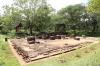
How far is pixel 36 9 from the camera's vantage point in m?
25.2

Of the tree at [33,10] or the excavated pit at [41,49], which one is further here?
the tree at [33,10]

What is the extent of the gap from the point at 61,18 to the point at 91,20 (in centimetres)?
728

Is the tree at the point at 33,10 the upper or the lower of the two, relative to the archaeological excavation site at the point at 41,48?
upper

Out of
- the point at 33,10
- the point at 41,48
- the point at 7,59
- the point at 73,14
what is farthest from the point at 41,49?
the point at 73,14

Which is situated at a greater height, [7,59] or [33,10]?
[33,10]

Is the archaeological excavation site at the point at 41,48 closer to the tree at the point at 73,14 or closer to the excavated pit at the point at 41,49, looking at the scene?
the excavated pit at the point at 41,49

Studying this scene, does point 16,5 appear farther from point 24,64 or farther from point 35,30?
point 24,64

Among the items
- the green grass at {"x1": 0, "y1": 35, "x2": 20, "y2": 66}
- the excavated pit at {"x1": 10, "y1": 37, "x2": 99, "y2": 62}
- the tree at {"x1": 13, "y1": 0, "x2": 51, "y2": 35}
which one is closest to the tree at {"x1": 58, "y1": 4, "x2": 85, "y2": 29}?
the tree at {"x1": 13, "y1": 0, "x2": 51, "y2": 35}

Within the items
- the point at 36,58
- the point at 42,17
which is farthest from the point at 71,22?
the point at 36,58

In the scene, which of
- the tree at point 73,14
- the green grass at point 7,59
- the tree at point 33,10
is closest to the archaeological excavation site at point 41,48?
the green grass at point 7,59

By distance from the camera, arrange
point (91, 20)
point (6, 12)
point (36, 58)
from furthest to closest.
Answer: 1. point (91, 20)
2. point (6, 12)
3. point (36, 58)

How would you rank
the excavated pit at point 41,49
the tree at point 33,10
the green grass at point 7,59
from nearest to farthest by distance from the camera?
the green grass at point 7,59, the excavated pit at point 41,49, the tree at point 33,10

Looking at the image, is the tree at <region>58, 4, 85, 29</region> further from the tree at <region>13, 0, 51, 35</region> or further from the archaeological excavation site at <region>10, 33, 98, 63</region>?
the archaeological excavation site at <region>10, 33, 98, 63</region>

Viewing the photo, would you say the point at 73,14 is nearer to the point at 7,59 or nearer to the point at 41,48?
the point at 41,48
